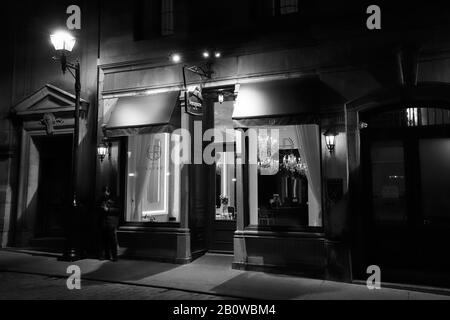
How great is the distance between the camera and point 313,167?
9617 millimetres

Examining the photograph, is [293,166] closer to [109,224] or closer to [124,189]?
[124,189]

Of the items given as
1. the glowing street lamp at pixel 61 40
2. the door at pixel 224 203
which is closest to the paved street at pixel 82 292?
the door at pixel 224 203

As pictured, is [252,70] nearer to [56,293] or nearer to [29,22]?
[56,293]

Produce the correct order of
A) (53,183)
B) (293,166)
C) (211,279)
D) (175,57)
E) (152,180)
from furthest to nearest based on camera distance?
(53,183) → (152,180) → (175,57) → (293,166) → (211,279)

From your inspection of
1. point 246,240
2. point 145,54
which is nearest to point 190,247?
point 246,240

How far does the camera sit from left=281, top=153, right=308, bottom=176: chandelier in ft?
32.1

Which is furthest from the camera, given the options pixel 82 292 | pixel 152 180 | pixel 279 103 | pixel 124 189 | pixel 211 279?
pixel 124 189

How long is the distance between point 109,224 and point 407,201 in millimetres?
7667

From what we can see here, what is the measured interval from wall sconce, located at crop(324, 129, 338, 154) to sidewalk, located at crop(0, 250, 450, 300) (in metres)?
2.99

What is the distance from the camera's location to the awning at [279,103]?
30.2 ft

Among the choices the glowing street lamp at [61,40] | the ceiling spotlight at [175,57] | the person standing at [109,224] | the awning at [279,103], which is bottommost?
the person standing at [109,224]

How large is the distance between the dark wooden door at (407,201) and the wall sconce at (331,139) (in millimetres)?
737

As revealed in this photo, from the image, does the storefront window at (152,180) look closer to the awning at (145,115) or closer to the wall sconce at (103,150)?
the wall sconce at (103,150)

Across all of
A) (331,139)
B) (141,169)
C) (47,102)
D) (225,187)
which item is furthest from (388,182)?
(47,102)
